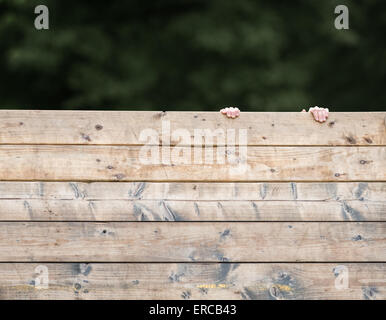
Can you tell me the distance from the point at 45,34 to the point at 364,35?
12.6 ft

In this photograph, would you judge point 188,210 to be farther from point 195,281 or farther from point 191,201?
point 195,281

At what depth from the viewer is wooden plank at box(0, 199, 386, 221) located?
301 cm

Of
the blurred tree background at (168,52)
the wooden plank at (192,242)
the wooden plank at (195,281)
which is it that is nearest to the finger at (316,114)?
the wooden plank at (192,242)

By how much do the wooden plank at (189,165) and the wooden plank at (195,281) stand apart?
45 cm

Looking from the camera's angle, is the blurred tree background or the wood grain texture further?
the blurred tree background

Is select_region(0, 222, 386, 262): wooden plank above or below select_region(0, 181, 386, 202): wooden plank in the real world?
below

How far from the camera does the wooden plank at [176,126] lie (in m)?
3.05

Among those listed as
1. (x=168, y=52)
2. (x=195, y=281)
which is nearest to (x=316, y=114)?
(x=195, y=281)

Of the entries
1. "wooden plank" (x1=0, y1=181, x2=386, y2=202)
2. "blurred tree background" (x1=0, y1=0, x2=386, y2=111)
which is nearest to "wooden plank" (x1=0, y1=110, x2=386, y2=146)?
"wooden plank" (x1=0, y1=181, x2=386, y2=202)

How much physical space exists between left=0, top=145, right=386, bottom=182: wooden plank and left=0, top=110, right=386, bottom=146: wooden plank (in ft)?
0.15

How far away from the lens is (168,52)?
22.0ft

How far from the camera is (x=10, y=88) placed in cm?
716

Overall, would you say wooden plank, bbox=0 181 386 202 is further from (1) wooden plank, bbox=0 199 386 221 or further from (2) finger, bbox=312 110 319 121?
(2) finger, bbox=312 110 319 121

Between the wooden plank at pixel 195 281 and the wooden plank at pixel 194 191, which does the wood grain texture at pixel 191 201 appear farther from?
the wooden plank at pixel 195 281
